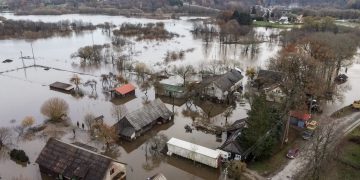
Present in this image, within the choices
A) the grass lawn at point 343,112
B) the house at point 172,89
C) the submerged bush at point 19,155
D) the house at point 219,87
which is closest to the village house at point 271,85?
the house at point 219,87

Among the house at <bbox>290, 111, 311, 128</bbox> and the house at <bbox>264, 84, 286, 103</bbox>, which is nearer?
the house at <bbox>290, 111, 311, 128</bbox>

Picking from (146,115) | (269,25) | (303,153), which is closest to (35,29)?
(269,25)

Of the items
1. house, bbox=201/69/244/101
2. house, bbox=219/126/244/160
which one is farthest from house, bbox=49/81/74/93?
house, bbox=219/126/244/160

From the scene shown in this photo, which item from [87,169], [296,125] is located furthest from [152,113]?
[296,125]

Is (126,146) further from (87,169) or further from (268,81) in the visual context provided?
(268,81)

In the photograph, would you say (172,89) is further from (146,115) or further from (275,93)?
(275,93)

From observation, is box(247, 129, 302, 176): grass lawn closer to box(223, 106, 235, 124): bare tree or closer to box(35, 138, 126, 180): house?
box(223, 106, 235, 124): bare tree

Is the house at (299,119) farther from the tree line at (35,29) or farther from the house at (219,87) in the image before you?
the tree line at (35,29)

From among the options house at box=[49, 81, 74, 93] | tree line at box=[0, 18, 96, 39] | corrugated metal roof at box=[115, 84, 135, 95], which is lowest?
house at box=[49, 81, 74, 93]
